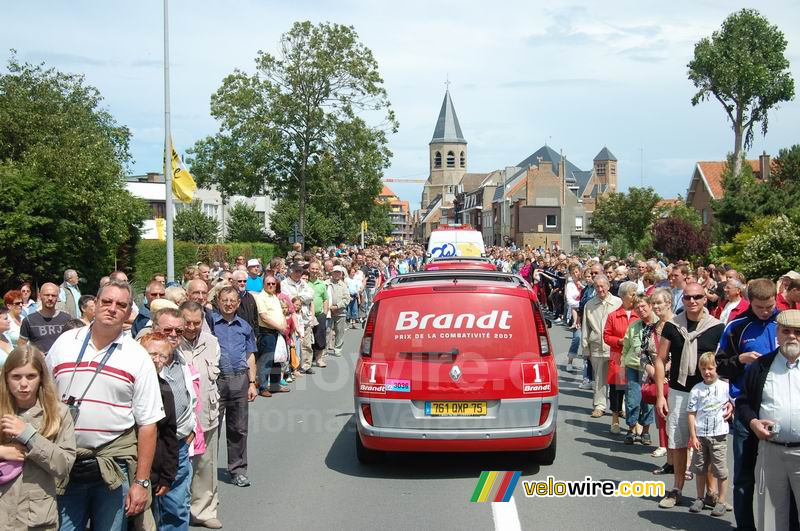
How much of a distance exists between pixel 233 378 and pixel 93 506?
287 centimetres

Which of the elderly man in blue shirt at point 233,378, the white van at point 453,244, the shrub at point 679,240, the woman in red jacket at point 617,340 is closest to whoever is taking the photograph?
the elderly man in blue shirt at point 233,378

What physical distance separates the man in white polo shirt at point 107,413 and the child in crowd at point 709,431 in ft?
13.7

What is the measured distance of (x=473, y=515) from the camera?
629cm

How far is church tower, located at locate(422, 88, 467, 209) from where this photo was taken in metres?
167

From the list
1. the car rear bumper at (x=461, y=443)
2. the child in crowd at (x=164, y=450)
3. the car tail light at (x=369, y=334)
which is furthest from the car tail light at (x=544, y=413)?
the child in crowd at (x=164, y=450)

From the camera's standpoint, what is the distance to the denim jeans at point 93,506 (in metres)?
4.20

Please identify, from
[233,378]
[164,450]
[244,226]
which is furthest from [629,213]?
[164,450]

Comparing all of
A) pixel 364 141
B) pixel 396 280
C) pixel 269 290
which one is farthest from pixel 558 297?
pixel 364 141

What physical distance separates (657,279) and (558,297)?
9.93m

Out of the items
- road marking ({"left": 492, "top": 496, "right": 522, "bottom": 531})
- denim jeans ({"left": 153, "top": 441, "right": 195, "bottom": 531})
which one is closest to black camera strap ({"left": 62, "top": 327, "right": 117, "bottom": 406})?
denim jeans ({"left": 153, "top": 441, "right": 195, "bottom": 531})

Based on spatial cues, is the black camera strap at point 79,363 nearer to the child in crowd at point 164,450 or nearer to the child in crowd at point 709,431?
the child in crowd at point 164,450

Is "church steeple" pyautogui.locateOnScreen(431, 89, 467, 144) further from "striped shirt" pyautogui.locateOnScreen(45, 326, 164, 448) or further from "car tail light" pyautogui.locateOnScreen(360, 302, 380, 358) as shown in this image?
"striped shirt" pyautogui.locateOnScreen(45, 326, 164, 448)

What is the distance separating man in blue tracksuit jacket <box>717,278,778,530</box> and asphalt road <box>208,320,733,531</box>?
17.3 inches
